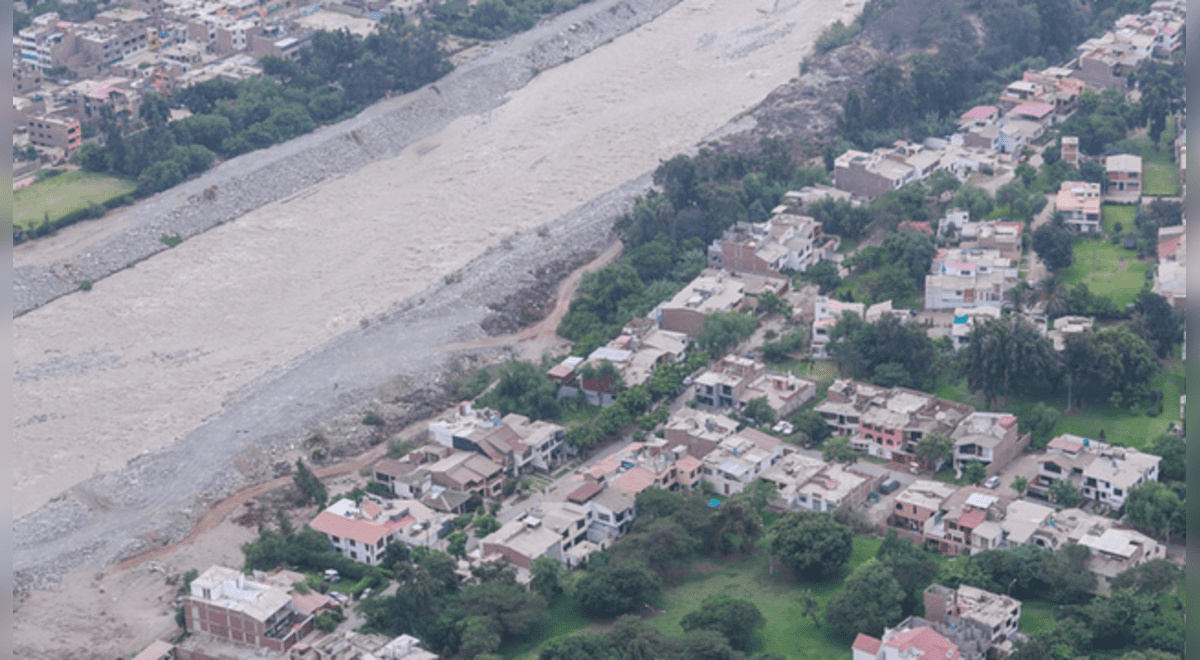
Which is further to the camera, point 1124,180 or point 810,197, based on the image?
point 810,197

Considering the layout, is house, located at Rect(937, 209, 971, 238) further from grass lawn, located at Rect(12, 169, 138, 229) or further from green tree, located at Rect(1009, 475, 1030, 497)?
grass lawn, located at Rect(12, 169, 138, 229)

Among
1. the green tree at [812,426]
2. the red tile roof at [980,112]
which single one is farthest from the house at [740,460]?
the red tile roof at [980,112]

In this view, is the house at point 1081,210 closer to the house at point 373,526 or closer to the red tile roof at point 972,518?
the red tile roof at point 972,518

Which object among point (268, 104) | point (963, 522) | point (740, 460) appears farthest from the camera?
point (268, 104)

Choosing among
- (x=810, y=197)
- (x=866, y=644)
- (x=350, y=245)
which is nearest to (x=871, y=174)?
(x=810, y=197)

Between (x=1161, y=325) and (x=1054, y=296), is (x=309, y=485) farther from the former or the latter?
(x=1161, y=325)

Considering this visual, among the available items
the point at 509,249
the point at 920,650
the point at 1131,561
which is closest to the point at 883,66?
the point at 509,249
